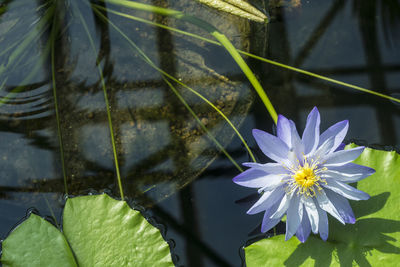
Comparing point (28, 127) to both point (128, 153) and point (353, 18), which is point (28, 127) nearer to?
point (128, 153)

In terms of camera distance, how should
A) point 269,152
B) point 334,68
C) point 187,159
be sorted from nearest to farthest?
point 269,152 < point 187,159 < point 334,68

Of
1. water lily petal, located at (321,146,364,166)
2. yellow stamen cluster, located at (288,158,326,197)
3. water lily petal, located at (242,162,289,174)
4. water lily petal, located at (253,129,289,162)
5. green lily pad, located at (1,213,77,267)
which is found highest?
water lily petal, located at (253,129,289,162)

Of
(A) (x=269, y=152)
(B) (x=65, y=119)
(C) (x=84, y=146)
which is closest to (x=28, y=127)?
(B) (x=65, y=119)

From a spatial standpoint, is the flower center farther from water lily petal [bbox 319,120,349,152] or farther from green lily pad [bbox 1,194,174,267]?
green lily pad [bbox 1,194,174,267]

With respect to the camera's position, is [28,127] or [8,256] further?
[28,127]

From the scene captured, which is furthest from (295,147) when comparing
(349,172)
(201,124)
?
(201,124)

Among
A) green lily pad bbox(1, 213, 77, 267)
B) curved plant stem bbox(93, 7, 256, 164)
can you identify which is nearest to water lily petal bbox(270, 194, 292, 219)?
curved plant stem bbox(93, 7, 256, 164)

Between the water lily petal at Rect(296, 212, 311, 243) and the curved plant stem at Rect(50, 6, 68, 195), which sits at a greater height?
the curved plant stem at Rect(50, 6, 68, 195)

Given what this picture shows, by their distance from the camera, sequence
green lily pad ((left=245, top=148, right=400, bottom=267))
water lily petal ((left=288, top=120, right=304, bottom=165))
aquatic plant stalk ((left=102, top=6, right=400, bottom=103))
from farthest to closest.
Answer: aquatic plant stalk ((left=102, top=6, right=400, bottom=103)) → green lily pad ((left=245, top=148, right=400, bottom=267)) → water lily petal ((left=288, top=120, right=304, bottom=165))
